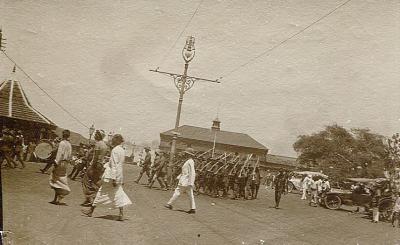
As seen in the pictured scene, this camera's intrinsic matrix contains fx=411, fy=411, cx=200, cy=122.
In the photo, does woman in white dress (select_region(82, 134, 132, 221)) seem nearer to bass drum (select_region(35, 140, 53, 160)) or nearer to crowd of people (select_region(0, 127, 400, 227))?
crowd of people (select_region(0, 127, 400, 227))

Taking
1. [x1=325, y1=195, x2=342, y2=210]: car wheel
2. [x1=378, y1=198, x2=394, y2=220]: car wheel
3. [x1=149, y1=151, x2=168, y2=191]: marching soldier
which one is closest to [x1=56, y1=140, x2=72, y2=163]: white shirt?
[x1=149, y1=151, x2=168, y2=191]: marching soldier

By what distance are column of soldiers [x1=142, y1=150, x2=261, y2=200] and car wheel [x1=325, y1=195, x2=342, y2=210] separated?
386 centimetres

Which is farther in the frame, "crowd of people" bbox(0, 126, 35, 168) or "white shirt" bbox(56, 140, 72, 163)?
"crowd of people" bbox(0, 126, 35, 168)

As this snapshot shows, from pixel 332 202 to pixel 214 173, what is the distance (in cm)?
690

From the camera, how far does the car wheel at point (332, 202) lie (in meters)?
17.9

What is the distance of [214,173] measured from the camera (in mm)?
13969

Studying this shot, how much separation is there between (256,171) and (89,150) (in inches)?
287

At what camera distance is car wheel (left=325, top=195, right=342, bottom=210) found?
17875mm

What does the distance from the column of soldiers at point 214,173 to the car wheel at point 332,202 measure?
3861 mm

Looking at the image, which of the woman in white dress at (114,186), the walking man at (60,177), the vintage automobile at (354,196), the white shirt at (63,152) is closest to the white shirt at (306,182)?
the vintage automobile at (354,196)

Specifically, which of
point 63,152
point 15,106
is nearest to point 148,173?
point 15,106

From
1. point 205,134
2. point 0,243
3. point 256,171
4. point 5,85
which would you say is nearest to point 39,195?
point 0,243

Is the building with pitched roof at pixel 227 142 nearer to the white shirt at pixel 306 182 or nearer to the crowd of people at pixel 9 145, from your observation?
the white shirt at pixel 306 182

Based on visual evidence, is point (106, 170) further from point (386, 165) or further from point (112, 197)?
point (386, 165)
